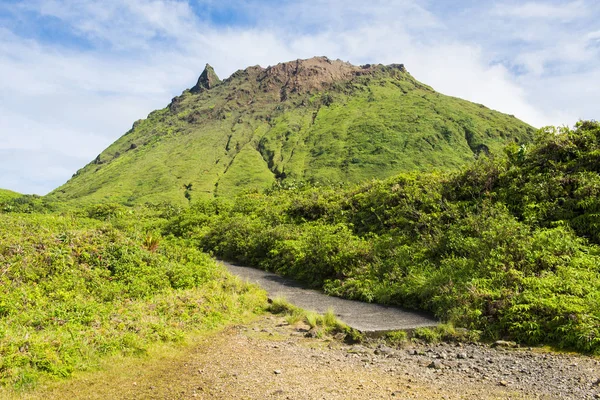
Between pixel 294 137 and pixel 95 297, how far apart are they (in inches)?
5202

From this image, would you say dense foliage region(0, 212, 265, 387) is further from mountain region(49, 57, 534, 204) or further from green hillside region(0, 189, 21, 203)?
mountain region(49, 57, 534, 204)

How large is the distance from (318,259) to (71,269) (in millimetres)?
11892

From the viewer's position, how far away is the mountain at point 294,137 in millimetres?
114875

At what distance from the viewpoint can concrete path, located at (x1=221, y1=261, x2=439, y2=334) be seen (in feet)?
44.8

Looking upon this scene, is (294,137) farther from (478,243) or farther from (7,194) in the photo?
(478,243)

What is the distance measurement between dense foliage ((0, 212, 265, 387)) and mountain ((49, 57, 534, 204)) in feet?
281

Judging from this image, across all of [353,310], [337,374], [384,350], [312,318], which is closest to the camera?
[337,374]

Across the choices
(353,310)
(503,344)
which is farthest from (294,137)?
(503,344)

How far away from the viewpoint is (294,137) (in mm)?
143500

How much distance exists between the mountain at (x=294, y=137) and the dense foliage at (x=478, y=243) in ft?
253

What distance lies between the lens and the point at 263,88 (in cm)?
18962

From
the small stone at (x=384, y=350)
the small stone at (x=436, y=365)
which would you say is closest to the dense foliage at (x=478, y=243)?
the small stone at (x=384, y=350)

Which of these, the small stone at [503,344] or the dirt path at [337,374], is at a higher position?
the small stone at [503,344]

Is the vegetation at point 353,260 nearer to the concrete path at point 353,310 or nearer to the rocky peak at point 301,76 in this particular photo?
the concrete path at point 353,310
